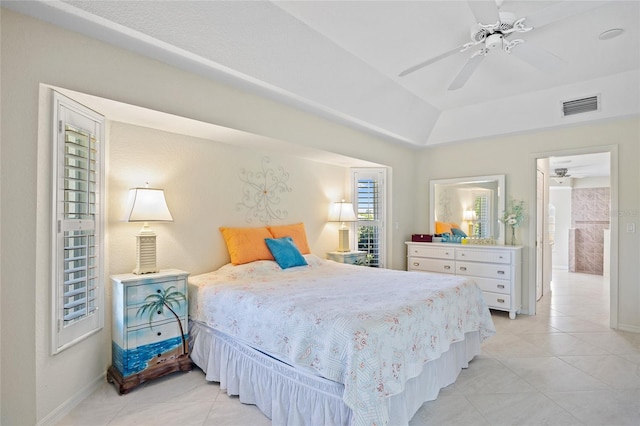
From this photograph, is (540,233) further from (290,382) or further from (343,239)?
(290,382)

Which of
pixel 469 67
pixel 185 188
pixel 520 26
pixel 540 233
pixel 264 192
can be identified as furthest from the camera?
pixel 540 233

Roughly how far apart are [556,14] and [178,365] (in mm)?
3657

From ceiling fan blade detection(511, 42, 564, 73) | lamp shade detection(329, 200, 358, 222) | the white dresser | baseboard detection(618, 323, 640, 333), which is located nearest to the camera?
ceiling fan blade detection(511, 42, 564, 73)

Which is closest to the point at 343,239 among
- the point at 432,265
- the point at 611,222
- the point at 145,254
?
the point at 432,265

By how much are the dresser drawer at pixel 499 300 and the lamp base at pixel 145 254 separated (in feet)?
12.8

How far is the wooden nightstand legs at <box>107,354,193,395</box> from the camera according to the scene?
2.34 m

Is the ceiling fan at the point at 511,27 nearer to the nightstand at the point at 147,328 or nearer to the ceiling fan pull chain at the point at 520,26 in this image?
the ceiling fan pull chain at the point at 520,26

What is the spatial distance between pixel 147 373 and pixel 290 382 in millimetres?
1246

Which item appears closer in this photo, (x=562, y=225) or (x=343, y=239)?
(x=343, y=239)

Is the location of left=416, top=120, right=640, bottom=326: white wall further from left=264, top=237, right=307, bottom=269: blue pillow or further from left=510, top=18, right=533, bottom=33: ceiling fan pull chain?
left=264, top=237, right=307, bottom=269: blue pillow

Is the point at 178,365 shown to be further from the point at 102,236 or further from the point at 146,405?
the point at 102,236

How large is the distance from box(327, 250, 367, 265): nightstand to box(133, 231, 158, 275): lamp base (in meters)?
2.34

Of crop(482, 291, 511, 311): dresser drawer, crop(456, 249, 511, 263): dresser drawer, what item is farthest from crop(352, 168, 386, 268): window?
crop(482, 291, 511, 311): dresser drawer

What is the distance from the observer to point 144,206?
258cm
